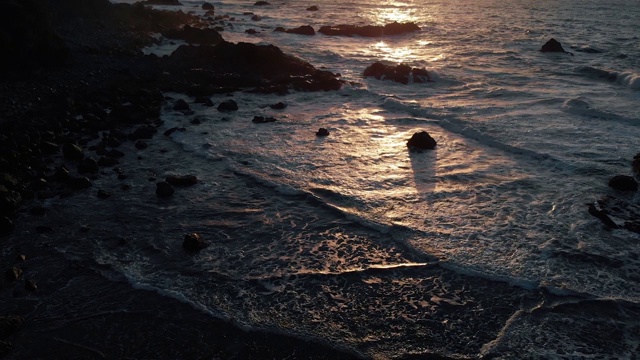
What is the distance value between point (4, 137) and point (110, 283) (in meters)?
5.24

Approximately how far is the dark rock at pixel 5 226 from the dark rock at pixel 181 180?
2498 mm

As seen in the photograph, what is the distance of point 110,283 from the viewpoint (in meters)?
6.46

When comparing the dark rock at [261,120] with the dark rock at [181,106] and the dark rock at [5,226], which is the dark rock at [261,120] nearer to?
the dark rock at [181,106]

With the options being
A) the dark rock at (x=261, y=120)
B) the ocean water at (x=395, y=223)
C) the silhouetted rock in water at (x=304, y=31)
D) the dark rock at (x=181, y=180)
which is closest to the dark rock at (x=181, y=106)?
the ocean water at (x=395, y=223)

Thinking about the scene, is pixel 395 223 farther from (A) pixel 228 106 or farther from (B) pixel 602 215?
(A) pixel 228 106

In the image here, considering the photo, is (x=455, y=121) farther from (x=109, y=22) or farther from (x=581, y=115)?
(x=109, y=22)

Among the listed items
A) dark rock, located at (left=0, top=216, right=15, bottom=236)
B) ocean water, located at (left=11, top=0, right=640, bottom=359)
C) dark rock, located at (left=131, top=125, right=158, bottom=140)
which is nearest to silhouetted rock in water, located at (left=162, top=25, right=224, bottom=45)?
ocean water, located at (left=11, top=0, right=640, bottom=359)

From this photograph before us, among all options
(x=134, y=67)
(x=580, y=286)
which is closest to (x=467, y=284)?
(x=580, y=286)

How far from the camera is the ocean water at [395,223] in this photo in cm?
592

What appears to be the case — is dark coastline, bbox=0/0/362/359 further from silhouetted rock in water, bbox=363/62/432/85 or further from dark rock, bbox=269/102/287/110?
silhouetted rock in water, bbox=363/62/432/85

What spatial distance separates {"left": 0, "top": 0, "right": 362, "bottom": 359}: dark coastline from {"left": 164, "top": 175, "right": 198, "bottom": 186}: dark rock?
143 cm

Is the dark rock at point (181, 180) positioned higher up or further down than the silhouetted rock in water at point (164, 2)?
further down

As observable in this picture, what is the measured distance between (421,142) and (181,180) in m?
4.92

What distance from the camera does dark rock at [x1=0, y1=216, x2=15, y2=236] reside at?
24.1 ft
